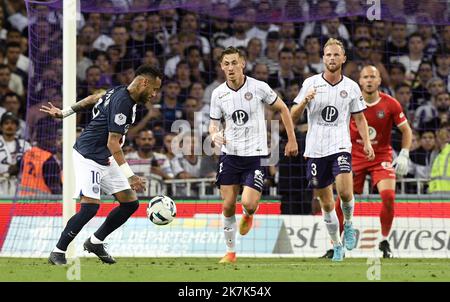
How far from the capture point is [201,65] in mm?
19891

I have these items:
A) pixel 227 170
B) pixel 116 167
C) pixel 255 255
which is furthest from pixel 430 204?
pixel 116 167

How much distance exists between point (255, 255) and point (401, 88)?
524 cm

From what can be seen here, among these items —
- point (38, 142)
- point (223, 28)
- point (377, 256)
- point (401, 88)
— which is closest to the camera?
point (377, 256)

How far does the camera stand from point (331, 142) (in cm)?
1326

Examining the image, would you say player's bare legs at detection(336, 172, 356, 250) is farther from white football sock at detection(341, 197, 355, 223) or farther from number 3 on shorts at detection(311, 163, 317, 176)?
number 3 on shorts at detection(311, 163, 317, 176)

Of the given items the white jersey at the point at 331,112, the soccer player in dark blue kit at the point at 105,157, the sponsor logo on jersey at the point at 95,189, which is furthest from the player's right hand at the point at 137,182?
the white jersey at the point at 331,112

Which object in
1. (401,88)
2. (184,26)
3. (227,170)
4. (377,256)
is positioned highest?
(184,26)

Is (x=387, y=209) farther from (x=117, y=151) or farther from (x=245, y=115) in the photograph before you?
(x=117, y=151)

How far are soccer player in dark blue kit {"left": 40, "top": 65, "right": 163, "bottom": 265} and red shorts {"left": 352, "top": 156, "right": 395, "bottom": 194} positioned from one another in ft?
12.6

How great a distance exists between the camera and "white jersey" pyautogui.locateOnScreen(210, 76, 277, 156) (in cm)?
1299

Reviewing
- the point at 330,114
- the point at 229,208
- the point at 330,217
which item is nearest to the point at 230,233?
the point at 229,208

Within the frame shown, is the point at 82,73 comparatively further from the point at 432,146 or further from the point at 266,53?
the point at 432,146

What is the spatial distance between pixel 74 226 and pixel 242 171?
96.5 inches

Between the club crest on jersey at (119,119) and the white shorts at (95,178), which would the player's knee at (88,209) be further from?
Answer: the club crest on jersey at (119,119)
